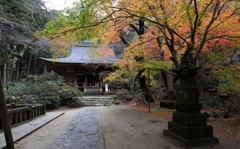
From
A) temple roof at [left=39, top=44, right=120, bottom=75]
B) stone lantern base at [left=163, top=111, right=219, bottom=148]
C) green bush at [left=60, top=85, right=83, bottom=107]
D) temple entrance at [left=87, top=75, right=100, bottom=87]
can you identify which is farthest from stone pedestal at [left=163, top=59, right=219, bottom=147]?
temple entrance at [left=87, top=75, right=100, bottom=87]

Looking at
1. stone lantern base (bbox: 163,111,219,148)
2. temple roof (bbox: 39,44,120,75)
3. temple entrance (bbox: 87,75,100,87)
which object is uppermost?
temple roof (bbox: 39,44,120,75)

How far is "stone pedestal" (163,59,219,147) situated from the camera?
3.08 metres

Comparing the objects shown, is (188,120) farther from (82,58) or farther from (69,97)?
(82,58)

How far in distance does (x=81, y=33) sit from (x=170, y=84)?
741 centimetres

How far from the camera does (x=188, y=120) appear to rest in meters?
3.17

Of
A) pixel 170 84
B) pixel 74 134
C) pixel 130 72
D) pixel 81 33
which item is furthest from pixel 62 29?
pixel 170 84

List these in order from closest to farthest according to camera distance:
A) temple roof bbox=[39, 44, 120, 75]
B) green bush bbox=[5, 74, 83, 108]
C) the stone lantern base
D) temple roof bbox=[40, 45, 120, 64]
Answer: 1. the stone lantern base
2. green bush bbox=[5, 74, 83, 108]
3. temple roof bbox=[39, 44, 120, 75]
4. temple roof bbox=[40, 45, 120, 64]

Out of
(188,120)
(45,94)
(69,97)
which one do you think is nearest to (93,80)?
(69,97)

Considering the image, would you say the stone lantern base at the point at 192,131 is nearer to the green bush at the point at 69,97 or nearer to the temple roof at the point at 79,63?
the green bush at the point at 69,97

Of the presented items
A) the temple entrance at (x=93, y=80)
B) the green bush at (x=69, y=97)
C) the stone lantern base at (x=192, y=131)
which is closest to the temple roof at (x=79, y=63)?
the temple entrance at (x=93, y=80)

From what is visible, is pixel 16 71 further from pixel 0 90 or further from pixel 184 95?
pixel 184 95

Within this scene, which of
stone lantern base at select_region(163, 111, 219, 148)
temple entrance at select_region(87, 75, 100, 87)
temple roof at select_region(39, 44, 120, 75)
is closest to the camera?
stone lantern base at select_region(163, 111, 219, 148)

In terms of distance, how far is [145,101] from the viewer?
10977 mm

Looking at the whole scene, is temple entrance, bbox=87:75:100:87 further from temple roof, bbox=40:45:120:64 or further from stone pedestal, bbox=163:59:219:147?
stone pedestal, bbox=163:59:219:147
